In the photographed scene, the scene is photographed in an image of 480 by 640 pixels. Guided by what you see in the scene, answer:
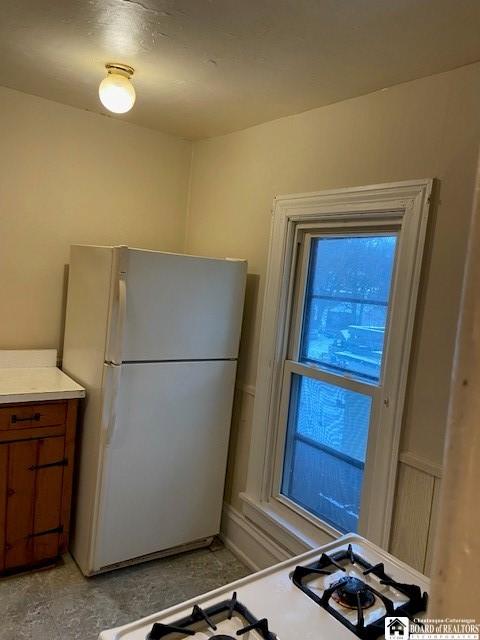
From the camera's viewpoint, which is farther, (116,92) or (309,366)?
(309,366)

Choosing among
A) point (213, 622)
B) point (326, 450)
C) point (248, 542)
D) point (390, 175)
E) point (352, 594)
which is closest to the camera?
point (213, 622)

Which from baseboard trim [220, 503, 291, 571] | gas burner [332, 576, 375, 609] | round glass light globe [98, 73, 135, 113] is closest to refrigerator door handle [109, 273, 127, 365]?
round glass light globe [98, 73, 135, 113]

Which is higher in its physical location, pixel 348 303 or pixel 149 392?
pixel 348 303

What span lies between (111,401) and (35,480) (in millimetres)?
550

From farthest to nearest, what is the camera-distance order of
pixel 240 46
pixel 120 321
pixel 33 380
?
pixel 33 380, pixel 120 321, pixel 240 46

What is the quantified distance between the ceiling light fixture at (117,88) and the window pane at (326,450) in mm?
1489

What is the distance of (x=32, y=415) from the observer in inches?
88.0

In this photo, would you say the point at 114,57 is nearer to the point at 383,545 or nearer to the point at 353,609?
the point at 353,609

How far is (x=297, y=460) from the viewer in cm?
247

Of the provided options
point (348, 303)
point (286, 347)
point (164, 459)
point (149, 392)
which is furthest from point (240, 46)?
point (164, 459)

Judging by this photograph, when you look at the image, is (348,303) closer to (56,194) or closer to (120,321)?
(120,321)

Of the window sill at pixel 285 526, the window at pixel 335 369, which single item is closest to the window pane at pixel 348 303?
the window at pixel 335 369

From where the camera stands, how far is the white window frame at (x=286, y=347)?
1.81 metres

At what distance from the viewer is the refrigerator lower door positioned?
2291 millimetres
